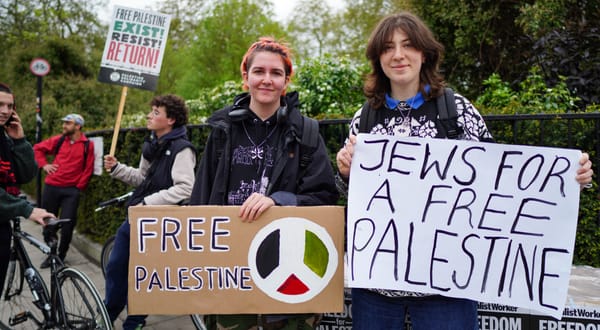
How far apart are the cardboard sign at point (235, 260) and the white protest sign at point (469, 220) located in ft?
0.60

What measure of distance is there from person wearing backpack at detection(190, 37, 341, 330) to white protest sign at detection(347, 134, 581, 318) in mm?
316

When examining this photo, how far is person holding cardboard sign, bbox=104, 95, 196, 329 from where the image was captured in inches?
133

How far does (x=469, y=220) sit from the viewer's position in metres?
1.76

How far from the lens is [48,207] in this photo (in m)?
5.92

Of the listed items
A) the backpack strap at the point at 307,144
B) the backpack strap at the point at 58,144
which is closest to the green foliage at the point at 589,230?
the backpack strap at the point at 307,144

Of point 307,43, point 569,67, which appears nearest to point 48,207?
point 569,67

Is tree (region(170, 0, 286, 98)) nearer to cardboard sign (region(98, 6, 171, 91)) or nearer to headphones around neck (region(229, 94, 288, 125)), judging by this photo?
cardboard sign (region(98, 6, 171, 91))

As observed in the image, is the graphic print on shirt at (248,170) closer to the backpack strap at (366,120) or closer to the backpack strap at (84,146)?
the backpack strap at (366,120)

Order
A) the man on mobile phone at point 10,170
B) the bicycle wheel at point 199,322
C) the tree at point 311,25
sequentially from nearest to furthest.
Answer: the man on mobile phone at point 10,170 → the bicycle wheel at point 199,322 → the tree at point 311,25

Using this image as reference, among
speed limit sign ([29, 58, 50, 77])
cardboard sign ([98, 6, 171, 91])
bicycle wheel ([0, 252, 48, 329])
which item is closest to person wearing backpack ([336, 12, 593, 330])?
bicycle wheel ([0, 252, 48, 329])

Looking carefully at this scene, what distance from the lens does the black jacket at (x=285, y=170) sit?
2.02 meters

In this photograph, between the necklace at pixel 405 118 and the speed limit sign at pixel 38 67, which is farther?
the speed limit sign at pixel 38 67

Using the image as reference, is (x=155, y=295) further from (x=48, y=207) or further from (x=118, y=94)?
(x=118, y=94)

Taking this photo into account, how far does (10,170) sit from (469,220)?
2.90 metres
